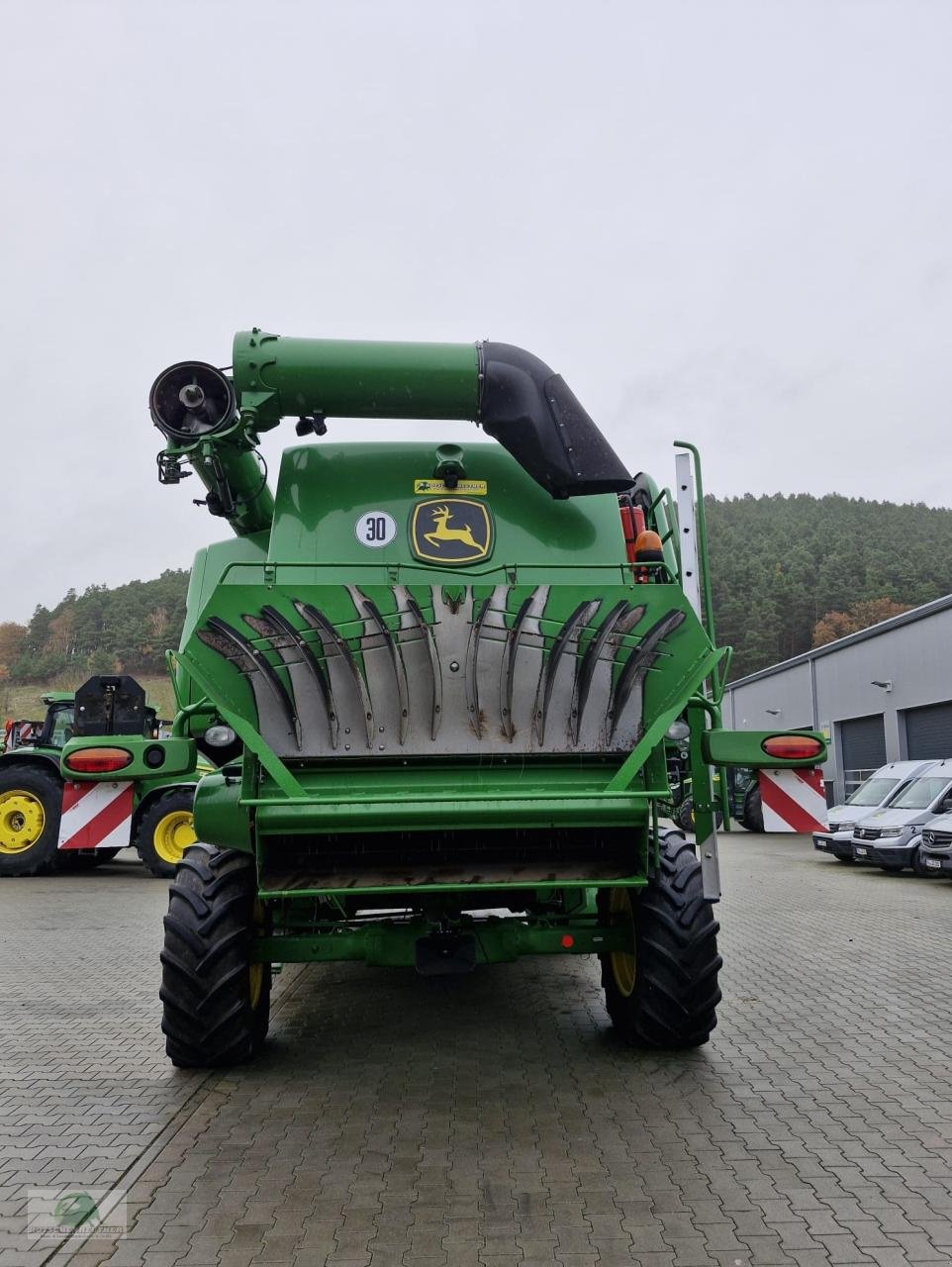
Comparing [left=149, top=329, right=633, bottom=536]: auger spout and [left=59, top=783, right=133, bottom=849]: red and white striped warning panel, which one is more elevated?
[left=149, top=329, right=633, bottom=536]: auger spout

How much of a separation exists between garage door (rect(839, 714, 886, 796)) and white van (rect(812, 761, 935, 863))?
1025 centimetres

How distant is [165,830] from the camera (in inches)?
599

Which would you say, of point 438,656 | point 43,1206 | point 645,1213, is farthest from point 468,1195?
point 438,656

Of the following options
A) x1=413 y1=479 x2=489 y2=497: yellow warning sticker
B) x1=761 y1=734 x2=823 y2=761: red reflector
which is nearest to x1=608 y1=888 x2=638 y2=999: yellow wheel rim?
x1=761 y1=734 x2=823 y2=761: red reflector

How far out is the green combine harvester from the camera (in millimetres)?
4793

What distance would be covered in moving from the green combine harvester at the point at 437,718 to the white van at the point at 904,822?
11.8 m

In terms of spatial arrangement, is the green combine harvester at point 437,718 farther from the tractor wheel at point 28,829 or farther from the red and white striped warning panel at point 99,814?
the tractor wheel at point 28,829

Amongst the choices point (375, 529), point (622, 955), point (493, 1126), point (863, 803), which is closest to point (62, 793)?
point (375, 529)

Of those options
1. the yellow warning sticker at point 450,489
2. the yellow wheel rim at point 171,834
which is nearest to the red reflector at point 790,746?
the yellow warning sticker at point 450,489

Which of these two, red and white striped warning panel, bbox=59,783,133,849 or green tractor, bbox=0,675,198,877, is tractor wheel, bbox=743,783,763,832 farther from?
red and white striped warning panel, bbox=59,783,133,849

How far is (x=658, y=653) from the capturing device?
4961 millimetres

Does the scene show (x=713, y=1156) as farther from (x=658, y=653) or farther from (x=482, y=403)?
(x=482, y=403)

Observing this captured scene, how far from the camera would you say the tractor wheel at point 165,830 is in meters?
15.0

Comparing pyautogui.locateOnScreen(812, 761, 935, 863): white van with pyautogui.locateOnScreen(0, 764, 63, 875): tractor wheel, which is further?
pyautogui.locateOnScreen(812, 761, 935, 863): white van
